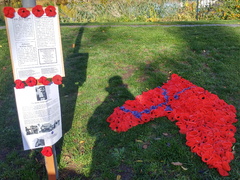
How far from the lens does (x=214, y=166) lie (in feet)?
9.73

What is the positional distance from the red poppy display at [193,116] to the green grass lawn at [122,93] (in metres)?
0.11

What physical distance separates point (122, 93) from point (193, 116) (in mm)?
1567

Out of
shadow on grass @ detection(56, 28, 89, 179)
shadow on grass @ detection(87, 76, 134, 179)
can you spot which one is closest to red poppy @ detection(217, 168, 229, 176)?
shadow on grass @ detection(87, 76, 134, 179)

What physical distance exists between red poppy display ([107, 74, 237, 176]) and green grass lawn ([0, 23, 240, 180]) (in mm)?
109

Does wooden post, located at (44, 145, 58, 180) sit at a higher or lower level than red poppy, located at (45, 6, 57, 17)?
lower

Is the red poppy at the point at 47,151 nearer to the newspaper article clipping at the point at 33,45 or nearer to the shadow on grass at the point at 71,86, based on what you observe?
the shadow on grass at the point at 71,86

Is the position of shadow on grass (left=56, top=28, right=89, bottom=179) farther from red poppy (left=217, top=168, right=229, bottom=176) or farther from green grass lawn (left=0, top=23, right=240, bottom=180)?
red poppy (left=217, top=168, right=229, bottom=176)

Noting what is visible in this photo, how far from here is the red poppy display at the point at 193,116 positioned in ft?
10.3

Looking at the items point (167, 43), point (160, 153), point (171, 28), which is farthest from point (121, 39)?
point (160, 153)

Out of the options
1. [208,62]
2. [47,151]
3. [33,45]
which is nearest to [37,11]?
[33,45]

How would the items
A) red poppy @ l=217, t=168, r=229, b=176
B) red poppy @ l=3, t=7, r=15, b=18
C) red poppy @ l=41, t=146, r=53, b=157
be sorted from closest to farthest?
1. red poppy @ l=3, t=7, r=15, b=18
2. red poppy @ l=41, t=146, r=53, b=157
3. red poppy @ l=217, t=168, r=229, b=176

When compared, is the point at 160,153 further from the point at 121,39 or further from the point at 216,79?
the point at 121,39

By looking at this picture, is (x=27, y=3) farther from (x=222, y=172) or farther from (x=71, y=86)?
(x=71, y=86)

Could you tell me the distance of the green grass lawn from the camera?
3074mm
